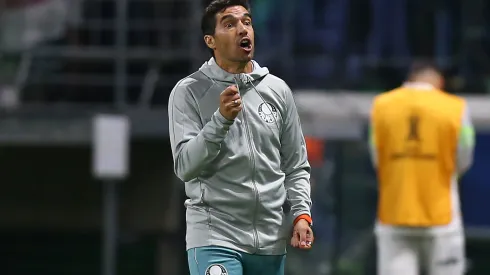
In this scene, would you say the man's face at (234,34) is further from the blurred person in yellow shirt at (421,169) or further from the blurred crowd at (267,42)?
the blurred crowd at (267,42)

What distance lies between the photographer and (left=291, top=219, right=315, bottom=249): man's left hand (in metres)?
5.15

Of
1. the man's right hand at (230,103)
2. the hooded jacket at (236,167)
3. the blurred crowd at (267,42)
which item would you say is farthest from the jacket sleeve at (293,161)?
the blurred crowd at (267,42)

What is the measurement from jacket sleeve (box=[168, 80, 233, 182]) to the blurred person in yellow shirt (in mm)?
3540

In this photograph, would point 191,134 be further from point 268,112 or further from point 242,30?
point 242,30

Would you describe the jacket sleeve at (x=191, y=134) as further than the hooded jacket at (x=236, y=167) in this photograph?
No

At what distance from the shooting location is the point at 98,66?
1071cm

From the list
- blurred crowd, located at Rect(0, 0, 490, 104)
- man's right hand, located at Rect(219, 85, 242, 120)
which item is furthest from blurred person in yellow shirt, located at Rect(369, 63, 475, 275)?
man's right hand, located at Rect(219, 85, 242, 120)

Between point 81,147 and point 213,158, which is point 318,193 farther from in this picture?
point 213,158

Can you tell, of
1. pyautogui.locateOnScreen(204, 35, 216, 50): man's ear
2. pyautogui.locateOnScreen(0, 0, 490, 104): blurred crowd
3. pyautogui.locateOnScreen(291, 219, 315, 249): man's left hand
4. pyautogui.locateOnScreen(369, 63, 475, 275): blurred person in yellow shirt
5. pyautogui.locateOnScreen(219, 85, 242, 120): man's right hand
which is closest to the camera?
pyautogui.locateOnScreen(219, 85, 242, 120): man's right hand

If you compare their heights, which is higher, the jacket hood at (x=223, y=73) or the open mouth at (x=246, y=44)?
the open mouth at (x=246, y=44)

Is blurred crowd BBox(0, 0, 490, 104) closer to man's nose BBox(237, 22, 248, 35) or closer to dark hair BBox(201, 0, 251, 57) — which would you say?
dark hair BBox(201, 0, 251, 57)

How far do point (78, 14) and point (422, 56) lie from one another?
8.85ft

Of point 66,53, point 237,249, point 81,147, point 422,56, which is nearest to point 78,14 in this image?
point 66,53

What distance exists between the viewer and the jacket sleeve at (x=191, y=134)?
498cm
